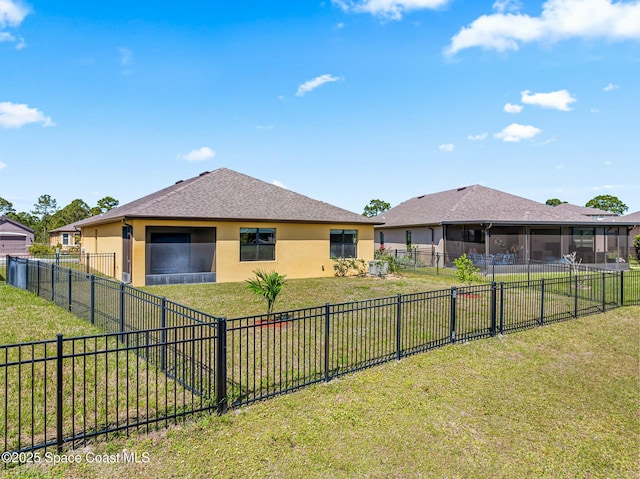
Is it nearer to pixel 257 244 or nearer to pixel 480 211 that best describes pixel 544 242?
pixel 480 211

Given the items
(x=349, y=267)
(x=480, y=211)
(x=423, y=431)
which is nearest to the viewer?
(x=423, y=431)

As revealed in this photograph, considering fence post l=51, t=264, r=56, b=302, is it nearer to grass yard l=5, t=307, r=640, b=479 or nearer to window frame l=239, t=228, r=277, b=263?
window frame l=239, t=228, r=277, b=263

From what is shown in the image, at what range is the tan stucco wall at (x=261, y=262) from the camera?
14.5 meters

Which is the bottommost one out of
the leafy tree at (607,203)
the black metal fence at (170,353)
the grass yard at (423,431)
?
the grass yard at (423,431)

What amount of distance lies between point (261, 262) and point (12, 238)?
38.7 meters

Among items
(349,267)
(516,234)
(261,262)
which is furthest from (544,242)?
(261,262)

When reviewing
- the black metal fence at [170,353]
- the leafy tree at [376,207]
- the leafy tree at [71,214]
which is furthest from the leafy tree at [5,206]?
the black metal fence at [170,353]

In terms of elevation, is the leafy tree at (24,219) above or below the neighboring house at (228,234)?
above

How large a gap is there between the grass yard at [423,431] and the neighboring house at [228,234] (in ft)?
37.4

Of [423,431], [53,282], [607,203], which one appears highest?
[607,203]

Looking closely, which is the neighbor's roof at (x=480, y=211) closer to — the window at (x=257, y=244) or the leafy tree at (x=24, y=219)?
the window at (x=257, y=244)

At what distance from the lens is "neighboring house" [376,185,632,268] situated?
21.6 metres

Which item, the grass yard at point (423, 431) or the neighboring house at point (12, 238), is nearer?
the grass yard at point (423, 431)

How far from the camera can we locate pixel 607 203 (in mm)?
57594
